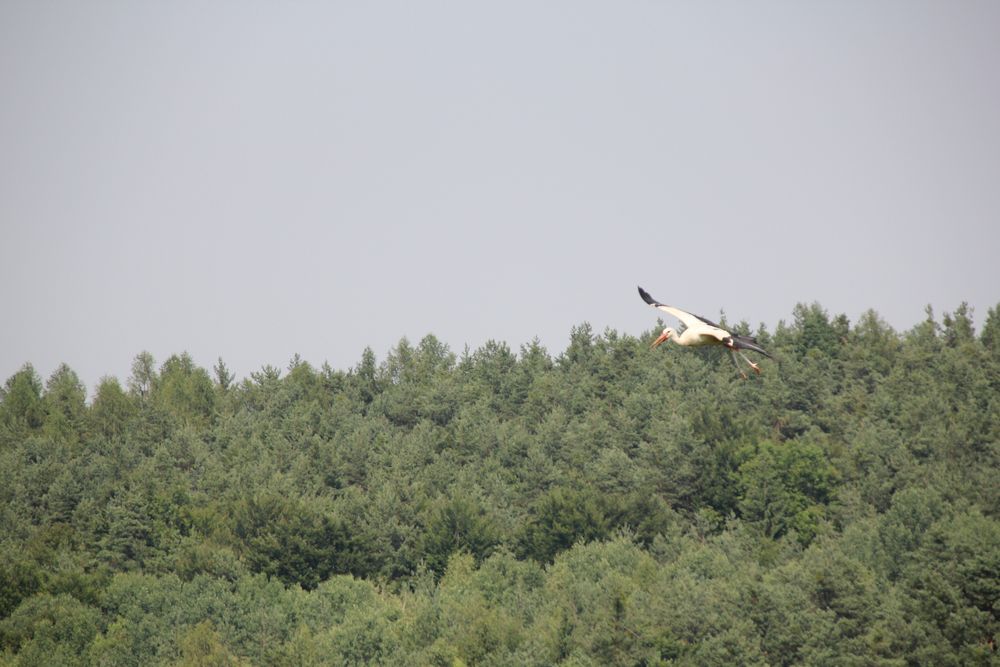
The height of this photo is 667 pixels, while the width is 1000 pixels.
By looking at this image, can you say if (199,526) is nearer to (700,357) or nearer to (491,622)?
(491,622)

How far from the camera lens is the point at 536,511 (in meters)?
113

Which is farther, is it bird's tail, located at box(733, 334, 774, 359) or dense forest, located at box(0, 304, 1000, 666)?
dense forest, located at box(0, 304, 1000, 666)

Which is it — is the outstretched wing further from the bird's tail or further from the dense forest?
the dense forest

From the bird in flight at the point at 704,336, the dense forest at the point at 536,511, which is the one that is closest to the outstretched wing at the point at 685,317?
the bird in flight at the point at 704,336

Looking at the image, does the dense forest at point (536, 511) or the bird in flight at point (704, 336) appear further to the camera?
the dense forest at point (536, 511)

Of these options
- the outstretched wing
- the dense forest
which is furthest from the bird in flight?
the dense forest

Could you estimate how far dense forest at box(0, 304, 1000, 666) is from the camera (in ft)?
244

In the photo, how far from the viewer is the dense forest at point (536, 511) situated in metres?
74.2

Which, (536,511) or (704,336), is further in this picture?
(536,511)

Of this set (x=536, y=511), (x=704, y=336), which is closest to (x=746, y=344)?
(x=704, y=336)

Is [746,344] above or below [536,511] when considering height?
below

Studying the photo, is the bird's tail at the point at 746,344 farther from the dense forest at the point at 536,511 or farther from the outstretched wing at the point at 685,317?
the dense forest at the point at 536,511

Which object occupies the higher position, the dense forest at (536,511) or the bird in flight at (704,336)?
the dense forest at (536,511)

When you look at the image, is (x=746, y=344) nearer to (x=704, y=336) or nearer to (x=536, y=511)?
(x=704, y=336)
